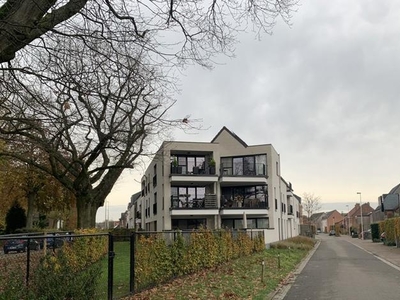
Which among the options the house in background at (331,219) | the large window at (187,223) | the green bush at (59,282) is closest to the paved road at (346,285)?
the green bush at (59,282)

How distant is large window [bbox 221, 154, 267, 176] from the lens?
1555 inches

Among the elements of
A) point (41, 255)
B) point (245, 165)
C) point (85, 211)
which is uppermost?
point (245, 165)

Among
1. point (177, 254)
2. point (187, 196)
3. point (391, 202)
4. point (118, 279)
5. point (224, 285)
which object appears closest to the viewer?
point (224, 285)

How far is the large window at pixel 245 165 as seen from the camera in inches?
1555

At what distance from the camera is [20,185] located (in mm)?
39344

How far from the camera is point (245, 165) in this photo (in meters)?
40.3

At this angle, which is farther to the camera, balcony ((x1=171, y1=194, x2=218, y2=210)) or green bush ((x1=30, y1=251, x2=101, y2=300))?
balcony ((x1=171, y1=194, x2=218, y2=210))

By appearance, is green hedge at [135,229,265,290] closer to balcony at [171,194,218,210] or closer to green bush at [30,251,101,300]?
green bush at [30,251,101,300]

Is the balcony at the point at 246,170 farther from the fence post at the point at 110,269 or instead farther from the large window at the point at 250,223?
the fence post at the point at 110,269

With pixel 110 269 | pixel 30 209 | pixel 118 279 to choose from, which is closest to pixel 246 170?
pixel 30 209

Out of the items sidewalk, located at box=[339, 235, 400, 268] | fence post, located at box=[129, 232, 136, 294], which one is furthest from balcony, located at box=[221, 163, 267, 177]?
fence post, located at box=[129, 232, 136, 294]

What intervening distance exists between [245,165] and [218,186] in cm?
354

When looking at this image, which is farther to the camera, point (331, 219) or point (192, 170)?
point (331, 219)

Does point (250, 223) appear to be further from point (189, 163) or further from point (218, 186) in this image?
point (189, 163)
